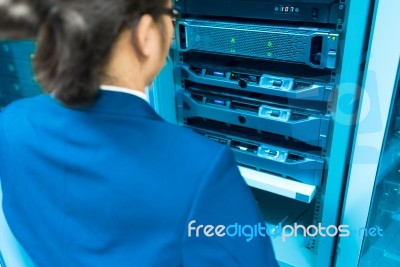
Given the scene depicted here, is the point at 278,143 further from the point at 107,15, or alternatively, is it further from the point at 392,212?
the point at 107,15

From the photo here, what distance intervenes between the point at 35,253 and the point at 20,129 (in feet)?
0.76

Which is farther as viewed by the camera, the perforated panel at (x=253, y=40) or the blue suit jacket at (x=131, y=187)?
the perforated panel at (x=253, y=40)

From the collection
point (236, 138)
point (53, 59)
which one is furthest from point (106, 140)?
point (236, 138)

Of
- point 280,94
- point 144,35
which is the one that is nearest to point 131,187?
point 144,35

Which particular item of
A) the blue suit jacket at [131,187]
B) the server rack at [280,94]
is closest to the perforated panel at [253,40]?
the server rack at [280,94]

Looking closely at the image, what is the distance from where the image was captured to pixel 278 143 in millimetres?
1300

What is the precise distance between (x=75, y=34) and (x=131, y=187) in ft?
0.72

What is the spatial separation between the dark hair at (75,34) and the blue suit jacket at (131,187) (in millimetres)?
52

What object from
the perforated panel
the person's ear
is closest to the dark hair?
the person's ear

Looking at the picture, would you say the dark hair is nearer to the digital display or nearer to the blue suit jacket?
the blue suit jacket

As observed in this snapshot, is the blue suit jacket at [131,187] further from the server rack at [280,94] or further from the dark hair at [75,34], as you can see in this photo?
the server rack at [280,94]

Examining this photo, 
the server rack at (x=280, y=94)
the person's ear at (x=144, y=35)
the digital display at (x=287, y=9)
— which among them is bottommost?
the server rack at (x=280, y=94)

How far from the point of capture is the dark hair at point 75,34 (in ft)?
1.46

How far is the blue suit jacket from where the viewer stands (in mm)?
538
